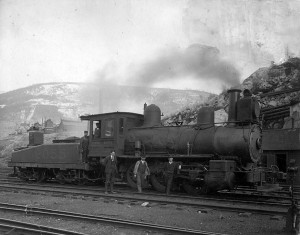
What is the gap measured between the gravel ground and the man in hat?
2203mm

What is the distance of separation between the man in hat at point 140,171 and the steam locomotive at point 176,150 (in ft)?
1.34

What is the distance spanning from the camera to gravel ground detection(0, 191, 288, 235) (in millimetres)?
6660

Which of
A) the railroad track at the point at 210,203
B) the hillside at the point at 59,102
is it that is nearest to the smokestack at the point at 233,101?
the railroad track at the point at 210,203

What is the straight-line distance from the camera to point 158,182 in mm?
12820

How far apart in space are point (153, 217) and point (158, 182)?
4.96 metres

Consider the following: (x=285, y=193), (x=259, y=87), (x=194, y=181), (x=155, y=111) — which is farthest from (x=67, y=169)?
(x=259, y=87)

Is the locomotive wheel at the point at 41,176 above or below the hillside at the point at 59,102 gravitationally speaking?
below

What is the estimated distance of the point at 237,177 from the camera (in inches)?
429

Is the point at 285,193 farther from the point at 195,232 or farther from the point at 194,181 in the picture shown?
the point at 195,232

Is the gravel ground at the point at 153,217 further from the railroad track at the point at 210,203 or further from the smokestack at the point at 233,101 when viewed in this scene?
the smokestack at the point at 233,101

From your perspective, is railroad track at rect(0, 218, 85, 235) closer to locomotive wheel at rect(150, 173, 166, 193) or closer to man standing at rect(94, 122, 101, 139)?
locomotive wheel at rect(150, 173, 166, 193)

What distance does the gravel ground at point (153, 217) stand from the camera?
666cm

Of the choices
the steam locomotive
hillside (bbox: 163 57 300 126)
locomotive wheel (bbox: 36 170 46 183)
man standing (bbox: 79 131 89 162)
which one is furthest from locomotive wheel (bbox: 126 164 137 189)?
→ hillside (bbox: 163 57 300 126)

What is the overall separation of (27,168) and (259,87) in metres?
16.3
